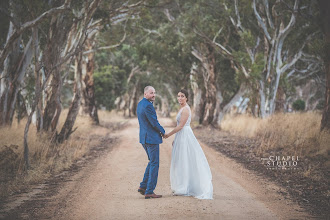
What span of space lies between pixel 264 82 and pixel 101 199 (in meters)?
16.0

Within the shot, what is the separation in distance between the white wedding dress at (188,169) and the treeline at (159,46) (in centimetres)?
418

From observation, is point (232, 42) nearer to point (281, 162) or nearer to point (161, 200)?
point (281, 162)

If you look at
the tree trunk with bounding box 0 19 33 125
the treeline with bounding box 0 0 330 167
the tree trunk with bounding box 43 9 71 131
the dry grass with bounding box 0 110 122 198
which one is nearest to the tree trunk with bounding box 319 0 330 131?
the treeline with bounding box 0 0 330 167

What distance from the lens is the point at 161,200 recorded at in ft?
20.2

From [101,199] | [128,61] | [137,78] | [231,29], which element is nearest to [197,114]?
[231,29]

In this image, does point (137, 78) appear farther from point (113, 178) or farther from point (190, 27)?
point (113, 178)

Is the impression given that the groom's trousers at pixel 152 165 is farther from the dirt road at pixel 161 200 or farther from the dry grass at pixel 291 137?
the dry grass at pixel 291 137

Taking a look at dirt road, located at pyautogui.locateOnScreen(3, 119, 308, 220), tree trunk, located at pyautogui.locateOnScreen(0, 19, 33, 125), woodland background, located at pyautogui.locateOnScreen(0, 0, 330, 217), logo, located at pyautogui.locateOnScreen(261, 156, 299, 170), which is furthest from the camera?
tree trunk, located at pyautogui.locateOnScreen(0, 19, 33, 125)

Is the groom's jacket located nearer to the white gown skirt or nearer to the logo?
the white gown skirt

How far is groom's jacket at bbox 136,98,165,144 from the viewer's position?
6199 millimetres

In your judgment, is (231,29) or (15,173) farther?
(231,29)

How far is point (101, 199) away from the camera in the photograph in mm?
6172

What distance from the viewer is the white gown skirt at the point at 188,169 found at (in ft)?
21.2

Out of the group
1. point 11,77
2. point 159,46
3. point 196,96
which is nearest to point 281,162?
point 11,77
